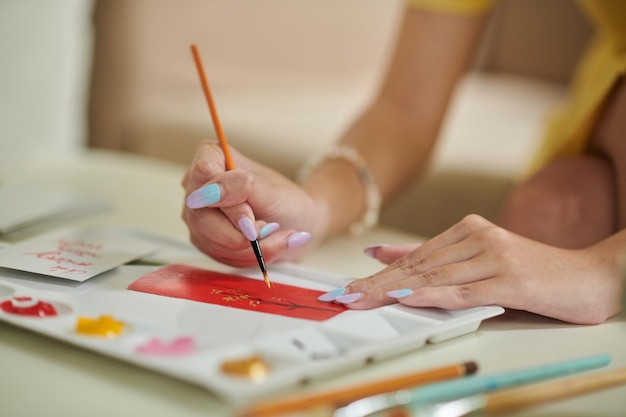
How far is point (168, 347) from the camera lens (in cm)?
45

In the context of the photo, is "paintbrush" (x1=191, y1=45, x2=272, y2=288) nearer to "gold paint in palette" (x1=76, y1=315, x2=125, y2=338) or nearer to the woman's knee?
"gold paint in palette" (x1=76, y1=315, x2=125, y2=338)

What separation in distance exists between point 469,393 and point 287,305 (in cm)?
16

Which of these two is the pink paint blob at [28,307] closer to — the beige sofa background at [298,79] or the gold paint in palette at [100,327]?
the gold paint in palette at [100,327]

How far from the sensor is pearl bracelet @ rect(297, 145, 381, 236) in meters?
0.85

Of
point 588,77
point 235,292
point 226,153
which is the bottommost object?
point 235,292

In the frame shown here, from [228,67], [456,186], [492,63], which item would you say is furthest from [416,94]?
[492,63]

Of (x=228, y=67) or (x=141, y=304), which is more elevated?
(x=228, y=67)

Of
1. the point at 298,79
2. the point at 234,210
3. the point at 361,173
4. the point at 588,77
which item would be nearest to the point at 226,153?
the point at 234,210

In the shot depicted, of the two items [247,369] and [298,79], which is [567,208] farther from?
[298,79]

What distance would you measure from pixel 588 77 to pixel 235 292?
621 millimetres

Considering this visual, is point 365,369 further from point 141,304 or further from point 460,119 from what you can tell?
point 460,119

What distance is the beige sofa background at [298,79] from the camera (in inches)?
54.3

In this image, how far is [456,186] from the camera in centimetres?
118

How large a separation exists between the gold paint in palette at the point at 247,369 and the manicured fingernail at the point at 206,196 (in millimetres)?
173
